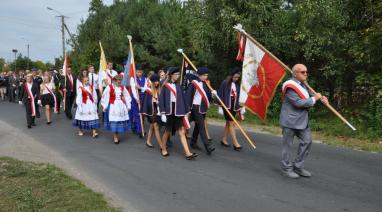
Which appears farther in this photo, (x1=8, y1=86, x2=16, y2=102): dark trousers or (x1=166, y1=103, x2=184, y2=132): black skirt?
(x1=8, y1=86, x2=16, y2=102): dark trousers

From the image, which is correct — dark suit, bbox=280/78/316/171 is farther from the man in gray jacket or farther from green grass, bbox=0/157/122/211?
green grass, bbox=0/157/122/211

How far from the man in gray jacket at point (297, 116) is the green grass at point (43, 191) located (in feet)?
9.63

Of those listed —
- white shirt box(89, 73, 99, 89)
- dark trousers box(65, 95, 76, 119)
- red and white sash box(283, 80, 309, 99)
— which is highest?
white shirt box(89, 73, 99, 89)

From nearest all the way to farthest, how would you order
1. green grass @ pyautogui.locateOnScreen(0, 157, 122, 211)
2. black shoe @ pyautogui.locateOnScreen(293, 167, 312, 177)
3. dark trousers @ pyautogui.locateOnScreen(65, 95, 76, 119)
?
1. green grass @ pyautogui.locateOnScreen(0, 157, 122, 211)
2. black shoe @ pyautogui.locateOnScreen(293, 167, 312, 177)
3. dark trousers @ pyautogui.locateOnScreen(65, 95, 76, 119)

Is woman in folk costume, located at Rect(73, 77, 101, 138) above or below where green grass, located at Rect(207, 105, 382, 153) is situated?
above

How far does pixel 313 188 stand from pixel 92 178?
3.44 m

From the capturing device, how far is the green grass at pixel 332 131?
9203 millimetres

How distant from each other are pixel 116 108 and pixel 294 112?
459 centimetres

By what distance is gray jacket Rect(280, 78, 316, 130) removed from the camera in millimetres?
6074

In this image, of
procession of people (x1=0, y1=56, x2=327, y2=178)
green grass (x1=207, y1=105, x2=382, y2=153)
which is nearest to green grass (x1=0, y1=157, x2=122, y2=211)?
procession of people (x1=0, y1=56, x2=327, y2=178)

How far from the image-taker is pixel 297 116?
243 inches

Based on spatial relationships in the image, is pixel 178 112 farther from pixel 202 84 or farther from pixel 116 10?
pixel 116 10

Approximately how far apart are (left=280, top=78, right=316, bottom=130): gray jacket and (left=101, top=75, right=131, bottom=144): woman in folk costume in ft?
14.3

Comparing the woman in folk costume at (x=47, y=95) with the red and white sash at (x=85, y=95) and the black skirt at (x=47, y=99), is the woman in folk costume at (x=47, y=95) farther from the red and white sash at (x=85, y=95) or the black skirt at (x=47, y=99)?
the red and white sash at (x=85, y=95)
